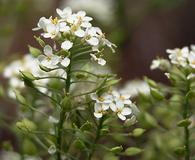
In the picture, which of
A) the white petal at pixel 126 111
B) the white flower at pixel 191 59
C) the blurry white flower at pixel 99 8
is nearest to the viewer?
the white petal at pixel 126 111

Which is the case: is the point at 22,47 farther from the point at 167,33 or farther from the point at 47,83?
the point at 47,83

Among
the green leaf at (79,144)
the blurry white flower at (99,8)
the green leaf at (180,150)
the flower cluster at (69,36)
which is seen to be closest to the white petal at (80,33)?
the flower cluster at (69,36)

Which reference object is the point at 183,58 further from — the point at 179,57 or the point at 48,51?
the point at 48,51

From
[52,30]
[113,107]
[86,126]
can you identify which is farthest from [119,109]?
[52,30]

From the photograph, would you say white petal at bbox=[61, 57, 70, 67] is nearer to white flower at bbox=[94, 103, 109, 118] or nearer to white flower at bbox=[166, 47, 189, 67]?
white flower at bbox=[94, 103, 109, 118]

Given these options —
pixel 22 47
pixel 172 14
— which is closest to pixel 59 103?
pixel 22 47

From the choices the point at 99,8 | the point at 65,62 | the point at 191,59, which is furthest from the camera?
the point at 99,8

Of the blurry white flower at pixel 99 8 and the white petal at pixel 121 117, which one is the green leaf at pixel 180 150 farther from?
the blurry white flower at pixel 99 8
